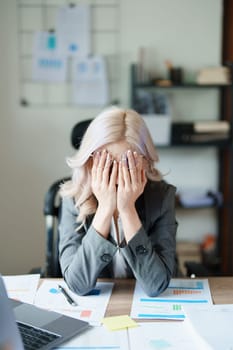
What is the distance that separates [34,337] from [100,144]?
60 centimetres

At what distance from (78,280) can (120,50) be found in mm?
1833

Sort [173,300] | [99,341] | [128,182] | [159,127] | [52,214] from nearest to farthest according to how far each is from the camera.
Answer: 1. [99,341]
2. [173,300]
3. [128,182]
4. [52,214]
5. [159,127]

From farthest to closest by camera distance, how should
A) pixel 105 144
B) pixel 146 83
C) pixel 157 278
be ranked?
pixel 146 83 < pixel 105 144 < pixel 157 278

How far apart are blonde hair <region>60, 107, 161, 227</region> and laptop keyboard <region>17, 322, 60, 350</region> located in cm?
45

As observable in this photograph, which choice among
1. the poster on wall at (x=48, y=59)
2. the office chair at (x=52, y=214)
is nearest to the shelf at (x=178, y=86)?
the poster on wall at (x=48, y=59)

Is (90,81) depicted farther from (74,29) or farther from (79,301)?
(79,301)

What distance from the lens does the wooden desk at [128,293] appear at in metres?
1.22

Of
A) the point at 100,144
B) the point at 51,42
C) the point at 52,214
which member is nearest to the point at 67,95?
the point at 51,42

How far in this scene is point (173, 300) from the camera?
1.28m

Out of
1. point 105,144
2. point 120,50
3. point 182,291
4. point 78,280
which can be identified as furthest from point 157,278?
point 120,50

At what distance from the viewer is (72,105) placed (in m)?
2.81

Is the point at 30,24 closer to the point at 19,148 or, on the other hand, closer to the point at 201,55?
the point at 19,148

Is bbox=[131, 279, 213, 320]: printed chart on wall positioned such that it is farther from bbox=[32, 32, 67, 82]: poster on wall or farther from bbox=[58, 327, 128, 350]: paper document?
bbox=[32, 32, 67, 82]: poster on wall

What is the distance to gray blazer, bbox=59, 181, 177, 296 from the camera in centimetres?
131
